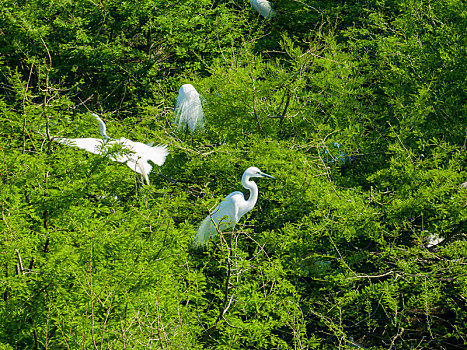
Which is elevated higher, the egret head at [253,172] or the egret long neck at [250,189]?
the egret head at [253,172]

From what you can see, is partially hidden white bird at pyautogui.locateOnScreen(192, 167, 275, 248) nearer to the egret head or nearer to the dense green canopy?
the egret head

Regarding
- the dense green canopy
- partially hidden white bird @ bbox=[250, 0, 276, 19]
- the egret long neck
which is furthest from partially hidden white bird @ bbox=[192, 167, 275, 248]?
partially hidden white bird @ bbox=[250, 0, 276, 19]

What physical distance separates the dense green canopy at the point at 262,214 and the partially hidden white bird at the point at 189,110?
239mm

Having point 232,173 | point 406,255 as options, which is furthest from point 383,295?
point 232,173

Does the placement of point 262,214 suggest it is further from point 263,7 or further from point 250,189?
point 263,7

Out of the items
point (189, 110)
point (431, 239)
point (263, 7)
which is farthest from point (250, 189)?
point (263, 7)

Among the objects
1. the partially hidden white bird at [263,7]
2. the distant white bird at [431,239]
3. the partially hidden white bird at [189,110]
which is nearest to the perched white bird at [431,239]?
the distant white bird at [431,239]

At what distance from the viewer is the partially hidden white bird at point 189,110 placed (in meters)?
7.93

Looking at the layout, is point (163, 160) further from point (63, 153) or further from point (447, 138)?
point (447, 138)

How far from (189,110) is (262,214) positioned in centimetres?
242

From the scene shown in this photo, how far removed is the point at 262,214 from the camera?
5934mm

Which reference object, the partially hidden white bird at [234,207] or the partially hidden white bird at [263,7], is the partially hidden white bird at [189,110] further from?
the partially hidden white bird at [263,7]

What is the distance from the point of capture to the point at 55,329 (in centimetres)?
368

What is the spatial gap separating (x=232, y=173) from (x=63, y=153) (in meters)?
2.01
